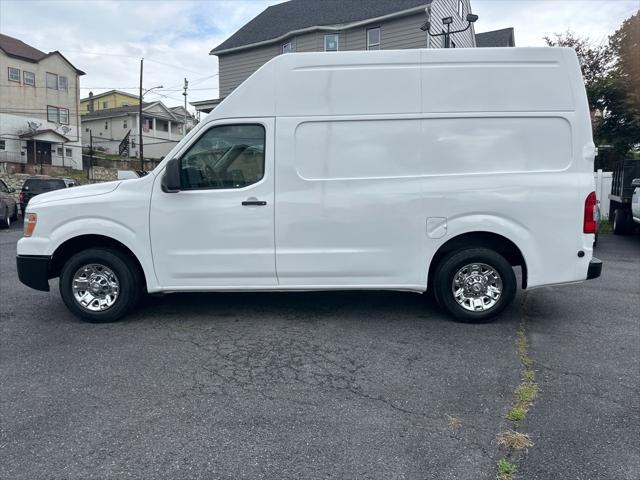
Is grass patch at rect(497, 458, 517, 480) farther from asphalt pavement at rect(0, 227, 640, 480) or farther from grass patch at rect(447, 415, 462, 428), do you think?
grass patch at rect(447, 415, 462, 428)

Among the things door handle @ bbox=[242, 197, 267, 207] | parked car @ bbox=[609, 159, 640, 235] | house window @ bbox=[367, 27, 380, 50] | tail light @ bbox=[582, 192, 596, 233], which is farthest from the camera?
house window @ bbox=[367, 27, 380, 50]

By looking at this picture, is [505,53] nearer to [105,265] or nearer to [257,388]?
[257,388]

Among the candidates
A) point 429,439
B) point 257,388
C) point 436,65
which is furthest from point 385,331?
Result: point 436,65

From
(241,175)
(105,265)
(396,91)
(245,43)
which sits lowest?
(105,265)

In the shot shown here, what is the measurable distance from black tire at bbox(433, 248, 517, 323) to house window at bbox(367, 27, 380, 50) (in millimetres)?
19045

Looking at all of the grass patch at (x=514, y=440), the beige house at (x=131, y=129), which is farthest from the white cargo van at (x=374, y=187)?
the beige house at (x=131, y=129)

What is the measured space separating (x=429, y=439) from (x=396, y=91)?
3.31 meters

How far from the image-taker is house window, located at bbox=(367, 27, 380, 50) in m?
22.3

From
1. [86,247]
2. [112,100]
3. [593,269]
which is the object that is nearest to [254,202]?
[86,247]

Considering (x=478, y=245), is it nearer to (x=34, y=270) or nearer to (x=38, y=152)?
(x=34, y=270)

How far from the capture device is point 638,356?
446 cm

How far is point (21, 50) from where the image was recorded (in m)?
40.3

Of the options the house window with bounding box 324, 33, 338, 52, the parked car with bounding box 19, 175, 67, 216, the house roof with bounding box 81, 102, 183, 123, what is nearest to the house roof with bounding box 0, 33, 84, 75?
the house roof with bounding box 81, 102, 183, 123

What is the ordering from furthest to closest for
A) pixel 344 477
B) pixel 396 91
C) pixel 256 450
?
pixel 396 91
pixel 256 450
pixel 344 477
